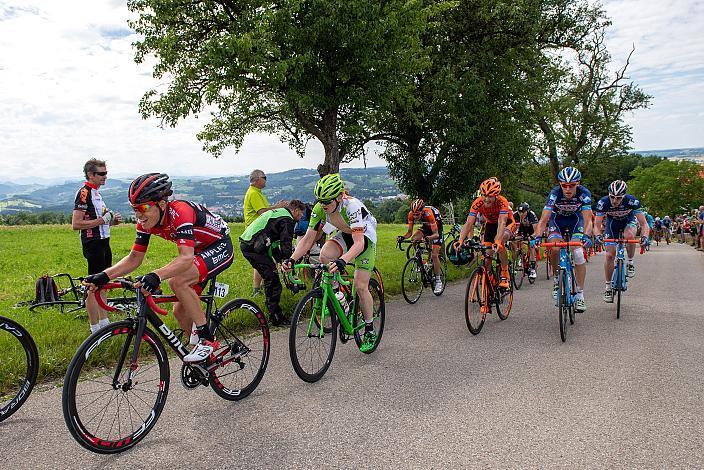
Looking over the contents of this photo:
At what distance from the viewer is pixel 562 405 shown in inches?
181

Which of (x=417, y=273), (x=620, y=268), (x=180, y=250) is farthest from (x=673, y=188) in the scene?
(x=180, y=250)

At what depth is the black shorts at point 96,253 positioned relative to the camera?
22.0ft

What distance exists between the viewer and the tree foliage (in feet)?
301

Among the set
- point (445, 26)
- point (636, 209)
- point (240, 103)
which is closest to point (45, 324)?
point (240, 103)

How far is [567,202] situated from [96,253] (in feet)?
23.6

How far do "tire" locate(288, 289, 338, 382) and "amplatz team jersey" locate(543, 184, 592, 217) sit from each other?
4572 millimetres

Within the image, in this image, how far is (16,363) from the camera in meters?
4.75

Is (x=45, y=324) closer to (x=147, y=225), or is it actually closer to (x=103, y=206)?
(x=103, y=206)

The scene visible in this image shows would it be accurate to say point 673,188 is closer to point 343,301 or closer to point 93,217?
point 343,301

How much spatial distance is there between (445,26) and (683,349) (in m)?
13.6

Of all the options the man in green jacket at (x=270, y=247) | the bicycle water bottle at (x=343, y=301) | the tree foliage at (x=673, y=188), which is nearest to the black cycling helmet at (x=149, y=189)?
the bicycle water bottle at (x=343, y=301)

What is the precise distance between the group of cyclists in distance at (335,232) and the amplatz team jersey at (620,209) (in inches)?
0.6

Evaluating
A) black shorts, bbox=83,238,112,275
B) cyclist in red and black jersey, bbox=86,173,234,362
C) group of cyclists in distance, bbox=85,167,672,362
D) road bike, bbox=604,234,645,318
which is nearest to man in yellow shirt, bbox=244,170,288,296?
group of cyclists in distance, bbox=85,167,672,362

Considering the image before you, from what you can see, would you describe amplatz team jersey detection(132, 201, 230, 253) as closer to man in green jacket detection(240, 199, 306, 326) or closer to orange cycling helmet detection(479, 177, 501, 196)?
man in green jacket detection(240, 199, 306, 326)
